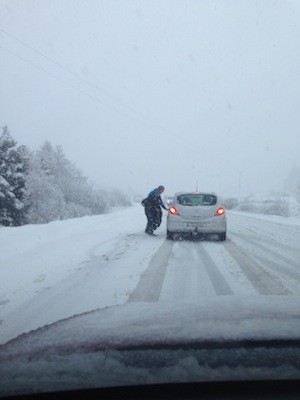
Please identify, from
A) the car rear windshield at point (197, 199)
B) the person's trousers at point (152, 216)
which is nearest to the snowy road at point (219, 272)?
the car rear windshield at point (197, 199)

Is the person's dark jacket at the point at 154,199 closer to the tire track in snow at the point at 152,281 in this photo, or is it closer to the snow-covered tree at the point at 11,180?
the tire track in snow at the point at 152,281

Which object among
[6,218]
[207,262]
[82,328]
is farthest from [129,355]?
[6,218]

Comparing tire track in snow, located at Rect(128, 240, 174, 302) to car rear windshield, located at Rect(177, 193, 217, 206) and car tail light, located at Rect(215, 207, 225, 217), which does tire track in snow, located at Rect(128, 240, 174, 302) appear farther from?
car rear windshield, located at Rect(177, 193, 217, 206)

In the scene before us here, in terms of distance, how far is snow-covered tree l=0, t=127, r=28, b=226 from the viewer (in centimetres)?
2977

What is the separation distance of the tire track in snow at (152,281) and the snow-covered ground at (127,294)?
0.05ft

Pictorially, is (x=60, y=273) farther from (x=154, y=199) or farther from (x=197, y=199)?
(x=154, y=199)

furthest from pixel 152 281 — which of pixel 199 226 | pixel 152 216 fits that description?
pixel 152 216

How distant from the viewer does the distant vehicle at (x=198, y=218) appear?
1216 cm

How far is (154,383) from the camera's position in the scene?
177cm

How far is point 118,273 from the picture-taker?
7000 mm

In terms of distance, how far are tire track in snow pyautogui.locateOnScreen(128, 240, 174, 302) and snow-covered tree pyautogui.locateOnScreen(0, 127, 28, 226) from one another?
2289cm

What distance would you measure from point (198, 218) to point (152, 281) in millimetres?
6069

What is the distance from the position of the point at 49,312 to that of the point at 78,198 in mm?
50352

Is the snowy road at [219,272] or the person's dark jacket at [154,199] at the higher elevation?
the person's dark jacket at [154,199]
